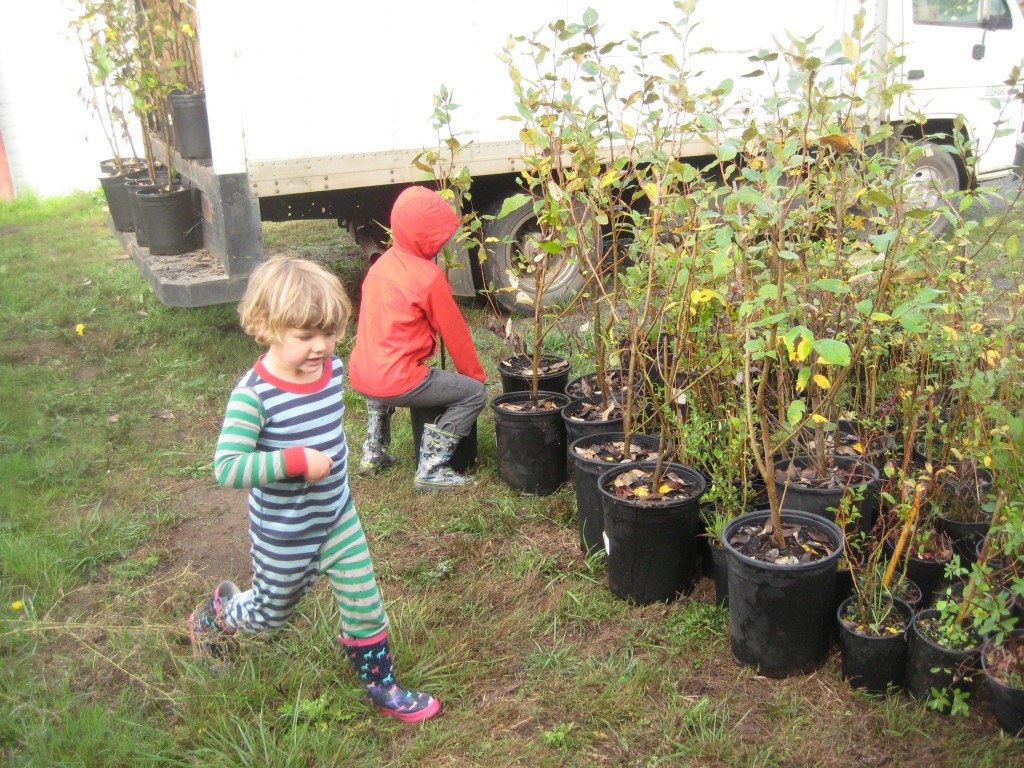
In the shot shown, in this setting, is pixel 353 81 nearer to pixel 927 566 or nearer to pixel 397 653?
pixel 397 653

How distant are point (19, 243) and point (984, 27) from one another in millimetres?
8946

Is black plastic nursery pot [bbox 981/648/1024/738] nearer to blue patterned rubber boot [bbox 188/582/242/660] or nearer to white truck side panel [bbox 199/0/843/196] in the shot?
blue patterned rubber boot [bbox 188/582/242/660]

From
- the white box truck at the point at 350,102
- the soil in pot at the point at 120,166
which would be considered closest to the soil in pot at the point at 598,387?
the white box truck at the point at 350,102

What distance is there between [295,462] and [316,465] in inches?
2.0

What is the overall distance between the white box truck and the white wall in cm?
552

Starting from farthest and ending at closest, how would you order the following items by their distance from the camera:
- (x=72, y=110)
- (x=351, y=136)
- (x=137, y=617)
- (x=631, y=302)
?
(x=72, y=110), (x=351, y=136), (x=631, y=302), (x=137, y=617)

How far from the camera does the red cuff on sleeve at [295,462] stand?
2117mm

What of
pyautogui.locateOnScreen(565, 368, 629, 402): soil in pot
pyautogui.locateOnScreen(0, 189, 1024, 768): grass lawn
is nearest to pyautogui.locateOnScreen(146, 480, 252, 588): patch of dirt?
pyautogui.locateOnScreen(0, 189, 1024, 768): grass lawn

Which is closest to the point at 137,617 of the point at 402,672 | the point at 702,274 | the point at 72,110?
the point at 402,672

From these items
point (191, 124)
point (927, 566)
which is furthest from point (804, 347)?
point (191, 124)

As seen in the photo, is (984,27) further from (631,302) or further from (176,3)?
(176,3)

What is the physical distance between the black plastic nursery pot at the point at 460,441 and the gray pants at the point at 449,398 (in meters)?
0.09

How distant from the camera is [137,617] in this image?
3010 millimetres

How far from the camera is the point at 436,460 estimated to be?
155 inches
